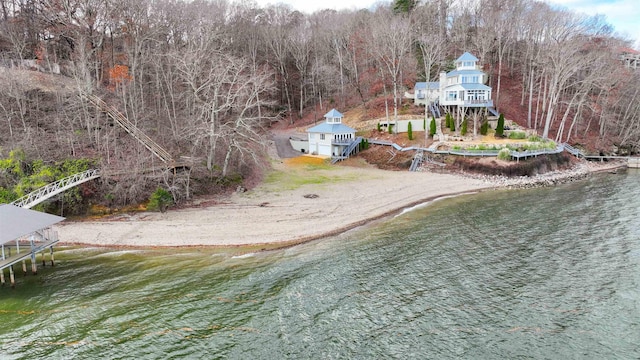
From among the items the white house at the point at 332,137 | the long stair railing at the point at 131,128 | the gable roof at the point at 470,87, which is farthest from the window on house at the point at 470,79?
the long stair railing at the point at 131,128

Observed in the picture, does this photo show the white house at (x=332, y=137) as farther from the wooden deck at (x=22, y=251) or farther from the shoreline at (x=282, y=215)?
the wooden deck at (x=22, y=251)

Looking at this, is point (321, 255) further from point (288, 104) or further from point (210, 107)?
point (288, 104)

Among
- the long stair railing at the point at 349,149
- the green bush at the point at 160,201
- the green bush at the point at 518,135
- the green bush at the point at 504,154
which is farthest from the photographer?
the long stair railing at the point at 349,149

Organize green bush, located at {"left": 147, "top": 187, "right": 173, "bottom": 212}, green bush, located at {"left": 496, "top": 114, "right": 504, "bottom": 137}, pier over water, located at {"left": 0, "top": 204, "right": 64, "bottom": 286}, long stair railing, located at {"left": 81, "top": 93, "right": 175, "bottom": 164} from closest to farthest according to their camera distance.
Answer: pier over water, located at {"left": 0, "top": 204, "right": 64, "bottom": 286} < green bush, located at {"left": 147, "top": 187, "right": 173, "bottom": 212} < long stair railing, located at {"left": 81, "top": 93, "right": 175, "bottom": 164} < green bush, located at {"left": 496, "top": 114, "right": 504, "bottom": 137}

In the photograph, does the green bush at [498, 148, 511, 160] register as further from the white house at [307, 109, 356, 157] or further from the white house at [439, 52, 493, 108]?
the white house at [307, 109, 356, 157]

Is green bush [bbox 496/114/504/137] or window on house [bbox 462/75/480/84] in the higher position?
window on house [bbox 462/75/480/84]

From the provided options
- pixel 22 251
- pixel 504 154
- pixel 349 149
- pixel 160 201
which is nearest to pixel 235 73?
pixel 160 201

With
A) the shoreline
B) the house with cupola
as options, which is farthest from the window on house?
the shoreline
